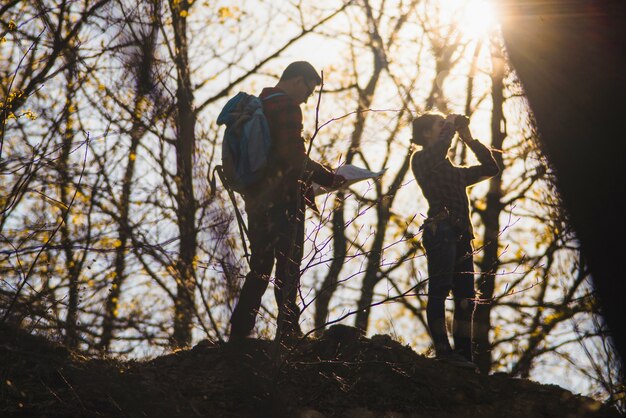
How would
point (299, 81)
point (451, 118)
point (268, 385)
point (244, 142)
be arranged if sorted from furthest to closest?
point (451, 118)
point (299, 81)
point (244, 142)
point (268, 385)

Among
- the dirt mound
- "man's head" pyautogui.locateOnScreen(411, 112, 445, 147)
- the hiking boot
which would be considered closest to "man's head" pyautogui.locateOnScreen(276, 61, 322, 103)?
"man's head" pyautogui.locateOnScreen(411, 112, 445, 147)

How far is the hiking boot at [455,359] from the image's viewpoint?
4.66 metres

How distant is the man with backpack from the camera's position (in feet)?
13.9

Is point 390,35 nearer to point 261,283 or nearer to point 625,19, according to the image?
point 261,283

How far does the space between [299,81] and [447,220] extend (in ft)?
4.49

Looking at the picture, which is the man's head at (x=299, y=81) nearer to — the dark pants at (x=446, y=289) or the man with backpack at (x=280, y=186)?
the man with backpack at (x=280, y=186)

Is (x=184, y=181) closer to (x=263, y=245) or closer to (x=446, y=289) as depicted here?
(x=263, y=245)

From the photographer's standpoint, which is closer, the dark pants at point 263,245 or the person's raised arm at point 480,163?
the dark pants at point 263,245

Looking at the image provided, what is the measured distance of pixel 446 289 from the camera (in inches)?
184

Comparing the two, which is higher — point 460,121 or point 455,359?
point 460,121

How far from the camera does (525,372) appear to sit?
8.63 m

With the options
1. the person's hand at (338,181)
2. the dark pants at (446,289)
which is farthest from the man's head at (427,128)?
the person's hand at (338,181)

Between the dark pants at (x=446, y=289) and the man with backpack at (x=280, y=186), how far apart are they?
87 centimetres

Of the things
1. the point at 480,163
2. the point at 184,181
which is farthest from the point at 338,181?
the point at 184,181
